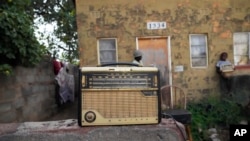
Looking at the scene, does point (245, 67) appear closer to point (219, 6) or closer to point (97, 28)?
point (219, 6)

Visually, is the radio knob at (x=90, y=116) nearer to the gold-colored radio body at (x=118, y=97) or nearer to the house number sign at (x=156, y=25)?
the gold-colored radio body at (x=118, y=97)

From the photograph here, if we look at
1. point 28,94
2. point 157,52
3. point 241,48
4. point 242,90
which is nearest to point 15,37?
point 28,94

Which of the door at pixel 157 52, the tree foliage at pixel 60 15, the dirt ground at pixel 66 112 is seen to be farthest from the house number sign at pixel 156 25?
the tree foliage at pixel 60 15

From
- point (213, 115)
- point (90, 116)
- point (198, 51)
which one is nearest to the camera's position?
point (90, 116)

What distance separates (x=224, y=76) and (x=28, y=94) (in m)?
4.59

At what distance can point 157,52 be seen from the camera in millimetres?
7852

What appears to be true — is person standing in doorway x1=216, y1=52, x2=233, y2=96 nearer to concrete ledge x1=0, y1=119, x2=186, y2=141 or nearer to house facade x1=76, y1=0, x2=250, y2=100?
house facade x1=76, y1=0, x2=250, y2=100

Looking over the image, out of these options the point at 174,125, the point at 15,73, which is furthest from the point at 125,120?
the point at 15,73

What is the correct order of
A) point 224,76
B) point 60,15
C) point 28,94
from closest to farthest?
point 28,94 < point 224,76 < point 60,15

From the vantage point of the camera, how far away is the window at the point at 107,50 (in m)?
7.87

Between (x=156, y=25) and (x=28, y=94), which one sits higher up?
(x=156, y=25)

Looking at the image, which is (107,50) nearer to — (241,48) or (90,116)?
(241,48)

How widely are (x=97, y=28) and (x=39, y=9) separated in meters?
7.02

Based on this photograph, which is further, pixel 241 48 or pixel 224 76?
pixel 241 48
